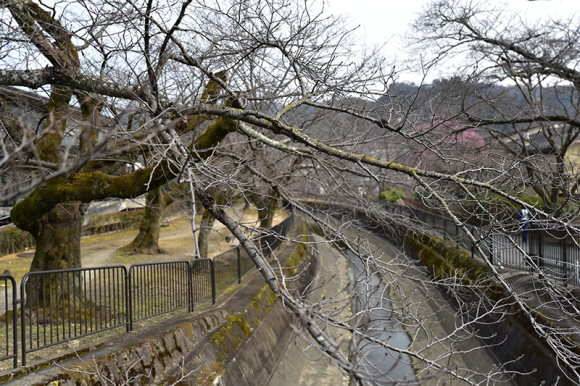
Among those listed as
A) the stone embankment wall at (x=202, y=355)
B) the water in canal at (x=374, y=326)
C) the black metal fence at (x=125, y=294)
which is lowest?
the stone embankment wall at (x=202, y=355)

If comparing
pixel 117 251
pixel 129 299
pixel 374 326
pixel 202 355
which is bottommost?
pixel 202 355

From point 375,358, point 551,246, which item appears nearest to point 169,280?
point 375,358

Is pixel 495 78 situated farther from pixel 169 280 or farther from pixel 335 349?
pixel 335 349

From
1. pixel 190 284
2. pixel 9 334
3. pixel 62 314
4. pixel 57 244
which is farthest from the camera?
pixel 190 284

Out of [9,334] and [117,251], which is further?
[117,251]

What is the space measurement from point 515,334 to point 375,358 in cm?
371

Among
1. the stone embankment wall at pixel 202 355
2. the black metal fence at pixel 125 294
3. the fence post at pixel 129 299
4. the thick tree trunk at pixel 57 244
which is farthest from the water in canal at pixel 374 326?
the thick tree trunk at pixel 57 244

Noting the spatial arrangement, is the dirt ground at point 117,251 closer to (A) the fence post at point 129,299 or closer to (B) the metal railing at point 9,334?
(A) the fence post at point 129,299

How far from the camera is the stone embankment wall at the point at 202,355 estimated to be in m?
4.85

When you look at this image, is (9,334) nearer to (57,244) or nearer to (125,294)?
(125,294)

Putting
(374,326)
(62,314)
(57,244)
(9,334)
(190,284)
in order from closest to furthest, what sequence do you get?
(374,326), (9,334), (62,314), (57,244), (190,284)

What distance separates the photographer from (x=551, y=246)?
10516mm

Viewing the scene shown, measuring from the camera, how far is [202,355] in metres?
6.62

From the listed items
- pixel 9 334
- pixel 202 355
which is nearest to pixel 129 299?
pixel 202 355
